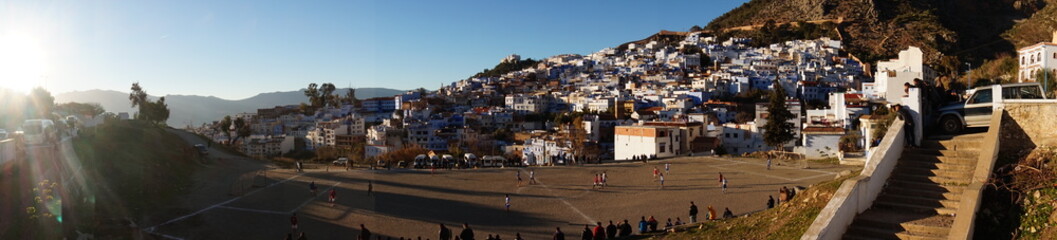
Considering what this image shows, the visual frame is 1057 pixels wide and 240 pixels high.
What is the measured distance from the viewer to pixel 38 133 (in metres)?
15.2

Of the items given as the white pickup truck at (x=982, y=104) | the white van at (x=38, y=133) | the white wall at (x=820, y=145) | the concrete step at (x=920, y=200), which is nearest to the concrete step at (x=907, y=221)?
the concrete step at (x=920, y=200)

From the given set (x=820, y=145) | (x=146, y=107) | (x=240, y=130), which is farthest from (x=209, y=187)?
(x=240, y=130)

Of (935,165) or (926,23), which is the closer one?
(935,165)

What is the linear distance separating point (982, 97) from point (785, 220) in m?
3.83

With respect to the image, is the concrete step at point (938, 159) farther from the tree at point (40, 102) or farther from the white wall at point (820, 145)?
the tree at point (40, 102)

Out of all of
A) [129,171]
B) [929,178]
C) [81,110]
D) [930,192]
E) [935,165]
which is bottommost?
[129,171]

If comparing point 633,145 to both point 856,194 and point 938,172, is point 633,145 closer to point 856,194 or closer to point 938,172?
point 938,172

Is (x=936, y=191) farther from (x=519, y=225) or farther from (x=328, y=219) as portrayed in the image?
(x=328, y=219)

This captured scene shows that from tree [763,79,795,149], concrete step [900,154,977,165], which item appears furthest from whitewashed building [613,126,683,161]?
concrete step [900,154,977,165]

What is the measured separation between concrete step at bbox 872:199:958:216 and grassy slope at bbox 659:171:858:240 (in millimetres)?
490

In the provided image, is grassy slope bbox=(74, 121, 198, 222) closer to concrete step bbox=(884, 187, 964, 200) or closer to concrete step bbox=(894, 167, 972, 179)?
concrete step bbox=(884, 187, 964, 200)

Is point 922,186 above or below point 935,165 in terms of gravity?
below

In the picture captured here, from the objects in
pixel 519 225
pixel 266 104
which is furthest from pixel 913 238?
pixel 266 104

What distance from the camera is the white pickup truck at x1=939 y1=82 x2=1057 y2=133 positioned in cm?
710
